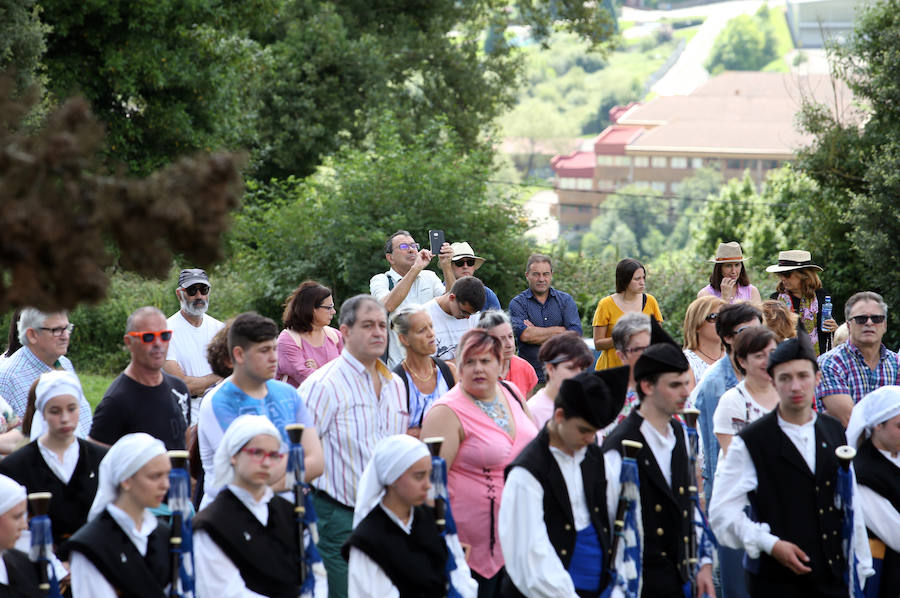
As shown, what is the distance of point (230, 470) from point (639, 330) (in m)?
2.33

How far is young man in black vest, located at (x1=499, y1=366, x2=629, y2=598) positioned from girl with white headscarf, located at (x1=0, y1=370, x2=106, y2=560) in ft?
6.80

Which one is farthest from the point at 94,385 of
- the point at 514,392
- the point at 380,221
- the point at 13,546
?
the point at 13,546

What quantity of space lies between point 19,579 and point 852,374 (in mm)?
4793

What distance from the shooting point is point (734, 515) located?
16.5 ft

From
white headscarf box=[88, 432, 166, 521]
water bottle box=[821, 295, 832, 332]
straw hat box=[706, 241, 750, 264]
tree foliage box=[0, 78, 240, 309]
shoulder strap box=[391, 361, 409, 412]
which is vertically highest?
tree foliage box=[0, 78, 240, 309]

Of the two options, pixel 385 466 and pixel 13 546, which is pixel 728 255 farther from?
pixel 13 546

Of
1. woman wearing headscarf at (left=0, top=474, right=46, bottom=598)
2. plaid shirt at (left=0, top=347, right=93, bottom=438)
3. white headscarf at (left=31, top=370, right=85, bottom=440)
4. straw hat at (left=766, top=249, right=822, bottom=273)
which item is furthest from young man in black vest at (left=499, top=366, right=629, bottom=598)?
straw hat at (left=766, top=249, right=822, bottom=273)

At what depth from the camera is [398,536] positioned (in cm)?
452

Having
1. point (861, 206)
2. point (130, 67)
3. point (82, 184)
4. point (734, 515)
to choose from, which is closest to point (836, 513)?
point (734, 515)

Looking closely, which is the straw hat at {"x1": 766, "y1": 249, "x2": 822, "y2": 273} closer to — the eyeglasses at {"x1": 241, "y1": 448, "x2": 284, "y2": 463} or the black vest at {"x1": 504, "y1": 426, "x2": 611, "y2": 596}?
the black vest at {"x1": 504, "y1": 426, "x2": 611, "y2": 596}

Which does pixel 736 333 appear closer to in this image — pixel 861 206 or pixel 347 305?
pixel 347 305

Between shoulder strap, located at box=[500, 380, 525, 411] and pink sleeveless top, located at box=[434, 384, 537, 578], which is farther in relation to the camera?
shoulder strap, located at box=[500, 380, 525, 411]

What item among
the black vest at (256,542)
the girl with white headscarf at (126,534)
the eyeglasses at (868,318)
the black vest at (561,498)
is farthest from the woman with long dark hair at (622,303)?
the girl with white headscarf at (126,534)

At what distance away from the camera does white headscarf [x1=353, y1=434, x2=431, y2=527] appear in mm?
4496
